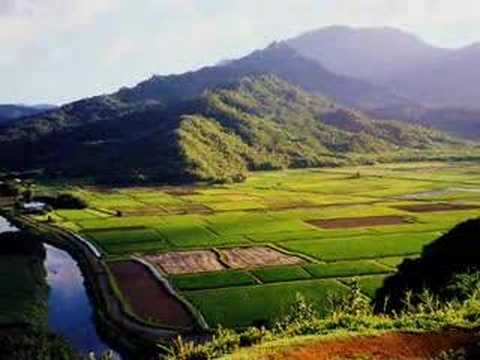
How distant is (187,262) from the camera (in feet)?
216

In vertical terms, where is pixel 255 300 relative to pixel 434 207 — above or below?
above

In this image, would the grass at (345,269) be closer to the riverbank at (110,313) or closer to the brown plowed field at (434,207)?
the riverbank at (110,313)

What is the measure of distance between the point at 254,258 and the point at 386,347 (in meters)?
47.2

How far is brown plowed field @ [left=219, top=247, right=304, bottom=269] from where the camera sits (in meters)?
64.6

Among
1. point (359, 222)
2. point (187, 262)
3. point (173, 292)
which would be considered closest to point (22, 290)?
point (173, 292)

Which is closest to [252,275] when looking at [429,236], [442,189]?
[429,236]

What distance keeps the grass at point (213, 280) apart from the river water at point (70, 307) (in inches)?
266

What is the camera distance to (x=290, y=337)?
21.5m

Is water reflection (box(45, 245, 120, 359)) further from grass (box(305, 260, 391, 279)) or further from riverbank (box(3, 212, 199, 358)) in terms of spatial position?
grass (box(305, 260, 391, 279))

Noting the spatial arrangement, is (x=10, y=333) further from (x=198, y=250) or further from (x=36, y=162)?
(x=36, y=162)

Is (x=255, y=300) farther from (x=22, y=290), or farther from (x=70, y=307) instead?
(x=22, y=290)

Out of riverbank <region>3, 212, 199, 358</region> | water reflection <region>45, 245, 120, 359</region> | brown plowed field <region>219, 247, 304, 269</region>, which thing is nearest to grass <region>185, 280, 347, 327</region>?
riverbank <region>3, 212, 199, 358</region>

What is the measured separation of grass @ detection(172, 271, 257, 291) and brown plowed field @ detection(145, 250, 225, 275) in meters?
2.16

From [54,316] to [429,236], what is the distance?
38494 mm
